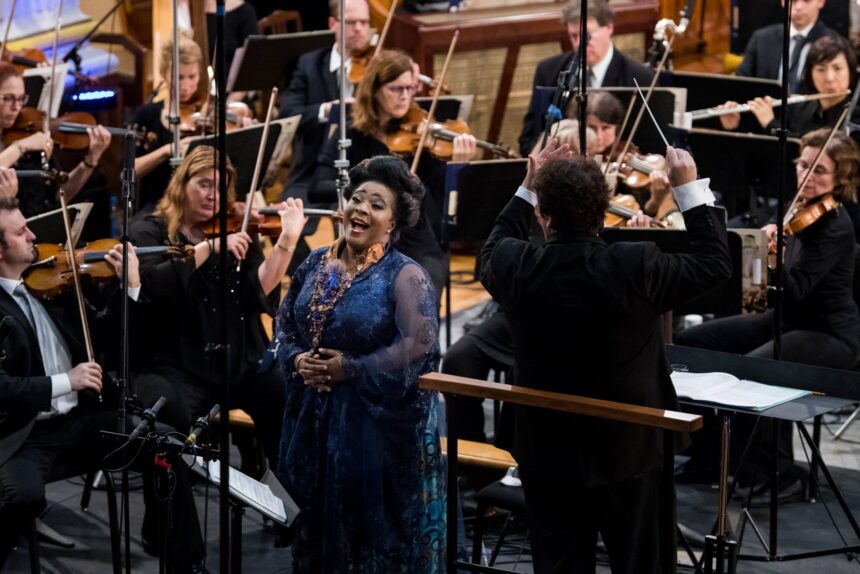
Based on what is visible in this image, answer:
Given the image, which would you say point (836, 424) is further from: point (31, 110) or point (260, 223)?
point (31, 110)

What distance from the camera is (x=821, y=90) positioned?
229 inches

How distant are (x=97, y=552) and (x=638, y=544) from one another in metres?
2.09

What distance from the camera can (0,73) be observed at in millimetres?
5031

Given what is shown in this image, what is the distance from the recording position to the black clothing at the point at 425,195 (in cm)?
504

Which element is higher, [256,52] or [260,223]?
[256,52]

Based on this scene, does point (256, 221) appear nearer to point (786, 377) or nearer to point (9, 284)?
point (9, 284)

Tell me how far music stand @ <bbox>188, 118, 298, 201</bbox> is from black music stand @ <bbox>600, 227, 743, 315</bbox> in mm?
1631

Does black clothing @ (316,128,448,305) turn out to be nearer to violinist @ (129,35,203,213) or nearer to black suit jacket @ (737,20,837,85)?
violinist @ (129,35,203,213)

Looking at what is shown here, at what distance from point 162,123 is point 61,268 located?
2030 millimetres

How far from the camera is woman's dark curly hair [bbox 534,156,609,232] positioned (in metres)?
2.88

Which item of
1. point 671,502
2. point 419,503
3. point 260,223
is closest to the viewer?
point 671,502

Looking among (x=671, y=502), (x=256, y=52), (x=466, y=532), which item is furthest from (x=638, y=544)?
(x=256, y=52)

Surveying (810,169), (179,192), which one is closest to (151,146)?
(179,192)

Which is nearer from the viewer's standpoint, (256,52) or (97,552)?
(97,552)
